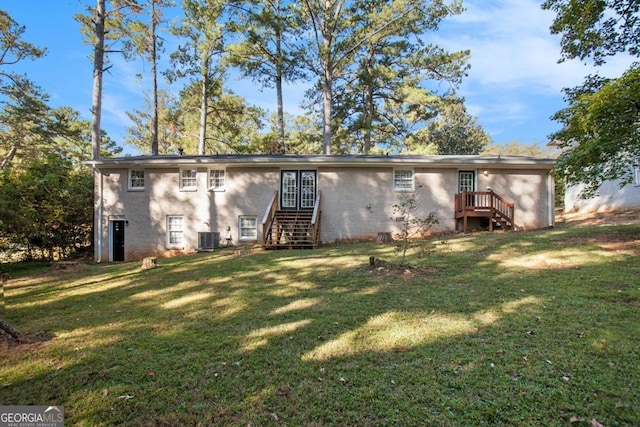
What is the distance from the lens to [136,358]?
11.8 ft

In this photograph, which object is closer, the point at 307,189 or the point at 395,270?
the point at 395,270

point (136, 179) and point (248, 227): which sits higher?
point (136, 179)

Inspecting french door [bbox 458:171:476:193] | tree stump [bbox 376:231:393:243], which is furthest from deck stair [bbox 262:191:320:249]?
french door [bbox 458:171:476:193]

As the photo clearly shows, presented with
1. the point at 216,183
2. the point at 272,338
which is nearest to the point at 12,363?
the point at 272,338

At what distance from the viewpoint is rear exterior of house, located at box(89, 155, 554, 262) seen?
1335cm

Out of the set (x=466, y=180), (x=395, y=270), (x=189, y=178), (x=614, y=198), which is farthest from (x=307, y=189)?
(x=614, y=198)

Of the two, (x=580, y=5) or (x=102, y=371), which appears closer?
(x=102, y=371)

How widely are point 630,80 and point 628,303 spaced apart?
5.18m

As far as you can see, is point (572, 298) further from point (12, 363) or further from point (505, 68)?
point (505, 68)

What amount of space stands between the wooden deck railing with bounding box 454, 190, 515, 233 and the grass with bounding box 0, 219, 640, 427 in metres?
5.55

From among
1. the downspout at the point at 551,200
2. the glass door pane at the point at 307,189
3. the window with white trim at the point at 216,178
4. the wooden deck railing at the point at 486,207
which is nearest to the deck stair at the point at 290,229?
the glass door pane at the point at 307,189

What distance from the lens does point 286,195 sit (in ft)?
45.8

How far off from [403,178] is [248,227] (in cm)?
701

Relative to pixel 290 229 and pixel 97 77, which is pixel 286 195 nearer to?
pixel 290 229
